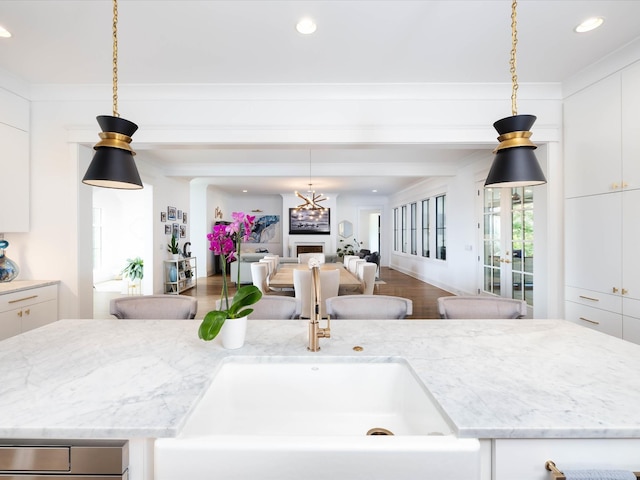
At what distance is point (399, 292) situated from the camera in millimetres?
6852

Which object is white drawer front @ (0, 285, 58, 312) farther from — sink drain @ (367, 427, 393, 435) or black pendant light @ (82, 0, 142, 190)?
sink drain @ (367, 427, 393, 435)

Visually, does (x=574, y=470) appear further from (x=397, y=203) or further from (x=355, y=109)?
(x=397, y=203)

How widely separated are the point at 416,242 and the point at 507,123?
7.91 meters

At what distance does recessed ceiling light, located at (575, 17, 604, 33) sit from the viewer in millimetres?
2137

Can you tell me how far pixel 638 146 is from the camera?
2.38 metres

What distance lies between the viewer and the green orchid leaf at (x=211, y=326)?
1.14m

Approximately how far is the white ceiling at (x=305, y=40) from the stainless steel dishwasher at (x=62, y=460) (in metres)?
2.32

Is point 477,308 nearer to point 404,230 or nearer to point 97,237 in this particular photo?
point 404,230

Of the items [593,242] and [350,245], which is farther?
[350,245]

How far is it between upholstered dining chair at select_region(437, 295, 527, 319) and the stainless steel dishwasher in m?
1.74

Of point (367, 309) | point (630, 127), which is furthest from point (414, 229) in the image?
point (367, 309)

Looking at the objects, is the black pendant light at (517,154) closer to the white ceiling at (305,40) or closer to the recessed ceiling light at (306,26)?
the white ceiling at (305,40)

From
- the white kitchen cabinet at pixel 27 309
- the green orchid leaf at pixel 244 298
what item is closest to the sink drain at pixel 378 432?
the green orchid leaf at pixel 244 298

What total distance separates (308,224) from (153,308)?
903 centimetres
